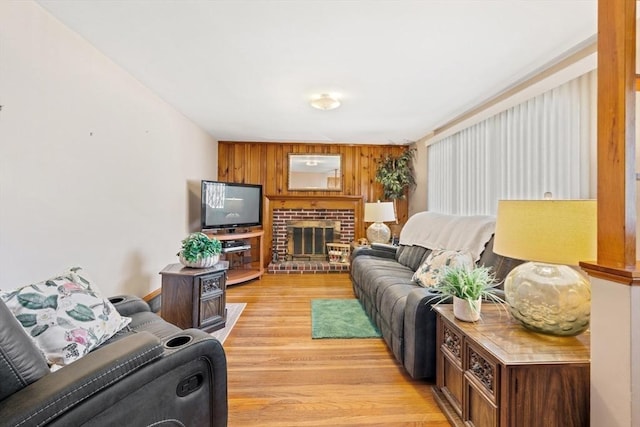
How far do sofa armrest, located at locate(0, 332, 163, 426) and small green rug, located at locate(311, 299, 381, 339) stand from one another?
1731 millimetres

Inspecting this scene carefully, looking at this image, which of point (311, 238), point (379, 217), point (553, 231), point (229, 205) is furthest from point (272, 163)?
point (553, 231)

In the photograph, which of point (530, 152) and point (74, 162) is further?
point (530, 152)

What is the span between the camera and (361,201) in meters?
5.16

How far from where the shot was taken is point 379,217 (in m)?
4.30

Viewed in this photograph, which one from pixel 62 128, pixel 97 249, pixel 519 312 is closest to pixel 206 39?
pixel 62 128

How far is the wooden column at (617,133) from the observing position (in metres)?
0.99

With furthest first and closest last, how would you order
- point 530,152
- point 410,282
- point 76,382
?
point 410,282 < point 530,152 < point 76,382

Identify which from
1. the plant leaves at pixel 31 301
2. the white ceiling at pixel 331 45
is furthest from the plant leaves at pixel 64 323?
the white ceiling at pixel 331 45

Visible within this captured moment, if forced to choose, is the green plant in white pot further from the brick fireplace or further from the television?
the brick fireplace

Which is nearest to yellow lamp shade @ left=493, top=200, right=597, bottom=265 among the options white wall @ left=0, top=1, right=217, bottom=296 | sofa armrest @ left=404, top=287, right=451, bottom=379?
sofa armrest @ left=404, top=287, right=451, bottom=379

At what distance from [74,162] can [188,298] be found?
133 cm

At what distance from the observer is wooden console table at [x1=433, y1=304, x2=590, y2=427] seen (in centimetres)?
114

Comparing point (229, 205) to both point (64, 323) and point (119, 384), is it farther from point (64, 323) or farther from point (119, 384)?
point (119, 384)

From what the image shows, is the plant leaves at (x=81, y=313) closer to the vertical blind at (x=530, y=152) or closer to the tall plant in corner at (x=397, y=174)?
the vertical blind at (x=530, y=152)
